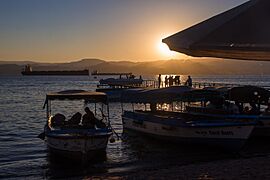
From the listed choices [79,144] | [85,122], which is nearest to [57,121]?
[85,122]

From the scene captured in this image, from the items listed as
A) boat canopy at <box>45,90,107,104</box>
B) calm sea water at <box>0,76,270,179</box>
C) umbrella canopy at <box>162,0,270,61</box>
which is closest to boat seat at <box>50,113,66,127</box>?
boat canopy at <box>45,90,107,104</box>

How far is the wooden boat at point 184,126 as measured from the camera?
734 inches

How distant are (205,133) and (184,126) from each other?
3.33 ft

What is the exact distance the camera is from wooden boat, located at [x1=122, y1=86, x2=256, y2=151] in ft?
61.2

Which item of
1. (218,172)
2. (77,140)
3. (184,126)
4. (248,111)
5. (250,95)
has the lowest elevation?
(218,172)

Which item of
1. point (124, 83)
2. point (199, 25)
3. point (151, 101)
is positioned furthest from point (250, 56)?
point (124, 83)

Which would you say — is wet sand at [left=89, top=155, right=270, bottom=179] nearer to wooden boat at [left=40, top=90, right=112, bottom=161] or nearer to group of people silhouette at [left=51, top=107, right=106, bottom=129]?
wooden boat at [left=40, top=90, right=112, bottom=161]

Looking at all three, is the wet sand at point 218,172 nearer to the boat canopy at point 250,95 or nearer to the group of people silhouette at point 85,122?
the group of people silhouette at point 85,122

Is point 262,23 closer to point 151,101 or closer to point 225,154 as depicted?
point 225,154

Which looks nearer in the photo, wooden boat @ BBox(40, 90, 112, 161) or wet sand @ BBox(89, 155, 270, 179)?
wet sand @ BBox(89, 155, 270, 179)

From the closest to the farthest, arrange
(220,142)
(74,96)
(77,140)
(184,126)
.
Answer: (77,140)
(74,96)
(220,142)
(184,126)

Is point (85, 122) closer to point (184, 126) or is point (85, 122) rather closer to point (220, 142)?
point (184, 126)

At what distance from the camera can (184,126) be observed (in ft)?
64.1

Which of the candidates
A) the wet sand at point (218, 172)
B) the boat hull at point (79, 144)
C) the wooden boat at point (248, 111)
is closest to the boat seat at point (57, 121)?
the boat hull at point (79, 144)
